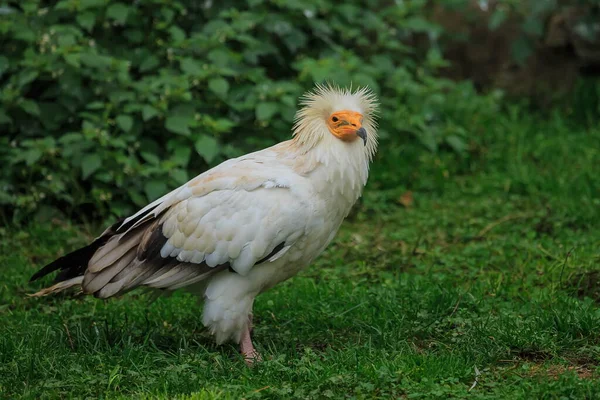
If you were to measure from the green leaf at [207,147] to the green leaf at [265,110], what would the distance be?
41 cm

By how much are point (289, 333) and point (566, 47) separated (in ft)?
18.3

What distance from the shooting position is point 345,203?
4.69 meters

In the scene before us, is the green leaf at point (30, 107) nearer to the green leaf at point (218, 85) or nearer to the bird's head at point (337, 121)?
the green leaf at point (218, 85)

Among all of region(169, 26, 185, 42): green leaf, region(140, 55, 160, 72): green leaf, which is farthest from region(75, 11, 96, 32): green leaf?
region(169, 26, 185, 42): green leaf

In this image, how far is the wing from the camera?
14.7 ft

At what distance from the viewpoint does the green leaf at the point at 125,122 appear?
676 cm

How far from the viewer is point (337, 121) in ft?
15.4

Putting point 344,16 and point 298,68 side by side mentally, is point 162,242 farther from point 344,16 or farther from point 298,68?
point 344,16

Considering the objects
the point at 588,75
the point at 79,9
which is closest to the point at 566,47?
the point at 588,75

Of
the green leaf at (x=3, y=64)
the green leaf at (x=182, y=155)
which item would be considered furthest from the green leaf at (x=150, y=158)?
the green leaf at (x=3, y=64)

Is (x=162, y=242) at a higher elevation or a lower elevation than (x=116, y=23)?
lower

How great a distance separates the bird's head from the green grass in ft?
3.35

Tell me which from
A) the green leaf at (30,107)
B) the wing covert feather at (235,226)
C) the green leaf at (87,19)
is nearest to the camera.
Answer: the wing covert feather at (235,226)

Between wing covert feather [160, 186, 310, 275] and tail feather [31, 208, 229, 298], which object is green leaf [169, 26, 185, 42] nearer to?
tail feather [31, 208, 229, 298]
